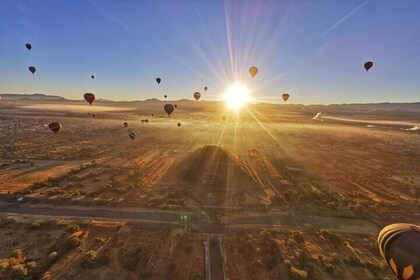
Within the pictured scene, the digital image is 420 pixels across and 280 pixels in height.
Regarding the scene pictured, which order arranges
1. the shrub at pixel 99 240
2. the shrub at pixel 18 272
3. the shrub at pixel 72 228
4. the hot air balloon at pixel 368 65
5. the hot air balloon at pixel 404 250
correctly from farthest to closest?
the hot air balloon at pixel 368 65, the shrub at pixel 72 228, the shrub at pixel 99 240, the shrub at pixel 18 272, the hot air balloon at pixel 404 250

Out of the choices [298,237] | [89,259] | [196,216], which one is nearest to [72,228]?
[89,259]

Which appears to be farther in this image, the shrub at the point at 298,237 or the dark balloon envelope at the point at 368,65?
the dark balloon envelope at the point at 368,65

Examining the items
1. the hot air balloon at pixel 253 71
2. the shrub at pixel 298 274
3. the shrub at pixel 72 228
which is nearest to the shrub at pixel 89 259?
the shrub at pixel 72 228

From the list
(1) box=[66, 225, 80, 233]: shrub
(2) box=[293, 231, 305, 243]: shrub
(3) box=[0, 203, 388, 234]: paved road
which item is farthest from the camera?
(3) box=[0, 203, 388, 234]: paved road

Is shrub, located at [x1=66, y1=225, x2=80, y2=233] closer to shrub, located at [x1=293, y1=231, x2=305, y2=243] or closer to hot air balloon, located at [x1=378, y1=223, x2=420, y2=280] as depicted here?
shrub, located at [x1=293, y1=231, x2=305, y2=243]

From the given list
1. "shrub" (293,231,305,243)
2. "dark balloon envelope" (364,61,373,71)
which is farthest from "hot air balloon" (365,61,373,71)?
"shrub" (293,231,305,243)

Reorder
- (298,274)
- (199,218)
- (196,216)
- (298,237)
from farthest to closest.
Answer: (196,216)
(199,218)
(298,237)
(298,274)

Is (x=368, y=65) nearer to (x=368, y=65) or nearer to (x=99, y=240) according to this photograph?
(x=368, y=65)

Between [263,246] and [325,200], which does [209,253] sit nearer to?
[263,246]

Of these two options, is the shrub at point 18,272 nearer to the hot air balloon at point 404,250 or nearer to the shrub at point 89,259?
the shrub at point 89,259
